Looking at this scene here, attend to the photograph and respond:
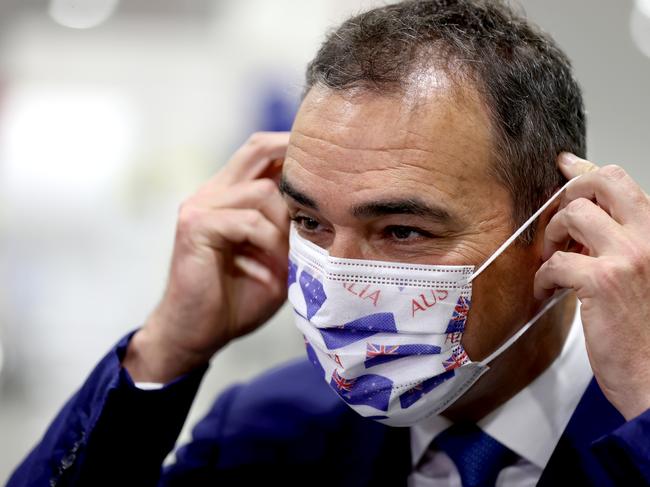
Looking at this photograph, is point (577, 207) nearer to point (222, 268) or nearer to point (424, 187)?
point (424, 187)

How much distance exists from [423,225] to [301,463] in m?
0.77

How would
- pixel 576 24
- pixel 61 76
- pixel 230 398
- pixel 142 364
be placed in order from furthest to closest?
pixel 61 76 < pixel 576 24 < pixel 230 398 < pixel 142 364

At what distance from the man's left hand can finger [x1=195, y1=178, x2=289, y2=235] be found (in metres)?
0.67

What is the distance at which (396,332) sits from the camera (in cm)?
138

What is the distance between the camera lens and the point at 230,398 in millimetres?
2061

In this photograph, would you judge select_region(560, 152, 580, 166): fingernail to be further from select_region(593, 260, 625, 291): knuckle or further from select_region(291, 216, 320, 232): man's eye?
select_region(291, 216, 320, 232): man's eye

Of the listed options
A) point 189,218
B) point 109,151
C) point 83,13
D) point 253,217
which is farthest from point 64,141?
point 253,217

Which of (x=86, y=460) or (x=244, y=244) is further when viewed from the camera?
(x=244, y=244)

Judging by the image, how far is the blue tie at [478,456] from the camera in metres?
1.52

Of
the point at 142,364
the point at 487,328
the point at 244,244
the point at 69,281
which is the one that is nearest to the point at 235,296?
the point at 244,244

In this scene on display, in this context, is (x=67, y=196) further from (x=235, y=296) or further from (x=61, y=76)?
(x=235, y=296)

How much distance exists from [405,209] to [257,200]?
0.50m

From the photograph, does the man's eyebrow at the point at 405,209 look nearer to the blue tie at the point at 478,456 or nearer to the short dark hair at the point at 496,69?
the short dark hair at the point at 496,69

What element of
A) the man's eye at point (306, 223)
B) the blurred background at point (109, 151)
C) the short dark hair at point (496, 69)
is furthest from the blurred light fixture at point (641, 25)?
the man's eye at point (306, 223)
